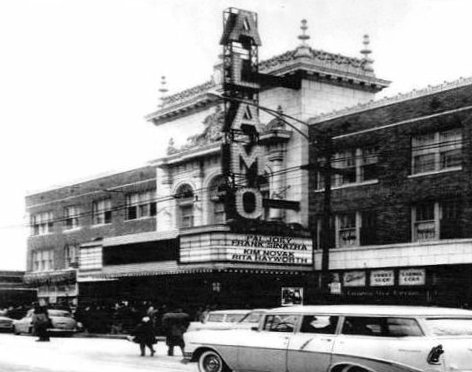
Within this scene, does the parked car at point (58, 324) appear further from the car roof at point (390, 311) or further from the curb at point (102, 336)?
the car roof at point (390, 311)

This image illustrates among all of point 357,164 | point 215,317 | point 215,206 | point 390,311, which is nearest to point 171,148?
point 215,206

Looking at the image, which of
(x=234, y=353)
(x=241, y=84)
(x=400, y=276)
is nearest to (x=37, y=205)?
(x=241, y=84)

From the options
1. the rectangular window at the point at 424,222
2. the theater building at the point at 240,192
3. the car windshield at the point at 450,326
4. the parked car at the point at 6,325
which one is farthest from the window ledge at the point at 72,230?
the car windshield at the point at 450,326

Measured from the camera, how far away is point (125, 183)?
160 ft

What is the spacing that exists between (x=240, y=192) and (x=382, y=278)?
248 inches

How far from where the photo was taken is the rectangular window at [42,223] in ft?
183

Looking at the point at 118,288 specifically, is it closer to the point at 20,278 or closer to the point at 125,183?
the point at 125,183

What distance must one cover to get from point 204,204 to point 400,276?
11.5 metres

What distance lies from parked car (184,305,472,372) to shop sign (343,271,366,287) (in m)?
17.9

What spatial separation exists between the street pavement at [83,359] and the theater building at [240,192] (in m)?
5.58

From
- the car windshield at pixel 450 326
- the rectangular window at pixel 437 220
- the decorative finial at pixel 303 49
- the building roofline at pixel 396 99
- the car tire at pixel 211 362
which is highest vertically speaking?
the decorative finial at pixel 303 49

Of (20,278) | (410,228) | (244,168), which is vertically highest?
(244,168)

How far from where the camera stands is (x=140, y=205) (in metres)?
47.4

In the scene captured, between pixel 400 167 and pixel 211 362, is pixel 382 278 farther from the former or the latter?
pixel 211 362
